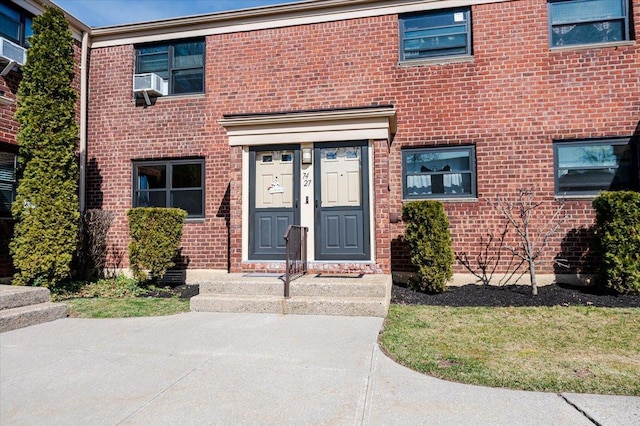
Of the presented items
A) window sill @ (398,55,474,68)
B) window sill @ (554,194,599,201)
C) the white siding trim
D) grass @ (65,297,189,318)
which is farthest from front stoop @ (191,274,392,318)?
the white siding trim

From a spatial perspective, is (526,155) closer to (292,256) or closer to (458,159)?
(458,159)

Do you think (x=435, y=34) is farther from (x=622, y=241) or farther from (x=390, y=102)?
(x=622, y=241)

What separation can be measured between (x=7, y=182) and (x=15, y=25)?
3161mm

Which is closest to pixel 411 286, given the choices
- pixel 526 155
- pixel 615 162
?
pixel 526 155

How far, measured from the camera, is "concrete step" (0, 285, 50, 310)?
539 cm

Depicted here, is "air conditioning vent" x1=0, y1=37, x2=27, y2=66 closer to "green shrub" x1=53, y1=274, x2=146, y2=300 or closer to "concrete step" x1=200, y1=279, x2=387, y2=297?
"green shrub" x1=53, y1=274, x2=146, y2=300

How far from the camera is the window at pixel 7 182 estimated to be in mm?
7996

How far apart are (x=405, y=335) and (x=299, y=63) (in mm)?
6373

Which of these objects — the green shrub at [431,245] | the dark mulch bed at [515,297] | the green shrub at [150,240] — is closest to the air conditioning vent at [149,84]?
the green shrub at [150,240]

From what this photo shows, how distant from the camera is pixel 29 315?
531cm

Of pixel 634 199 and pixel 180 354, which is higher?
pixel 634 199

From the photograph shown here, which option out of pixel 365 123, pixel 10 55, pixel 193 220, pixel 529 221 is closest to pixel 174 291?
pixel 193 220

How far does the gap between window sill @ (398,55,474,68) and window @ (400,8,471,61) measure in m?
0.15

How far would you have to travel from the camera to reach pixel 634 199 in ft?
21.1
